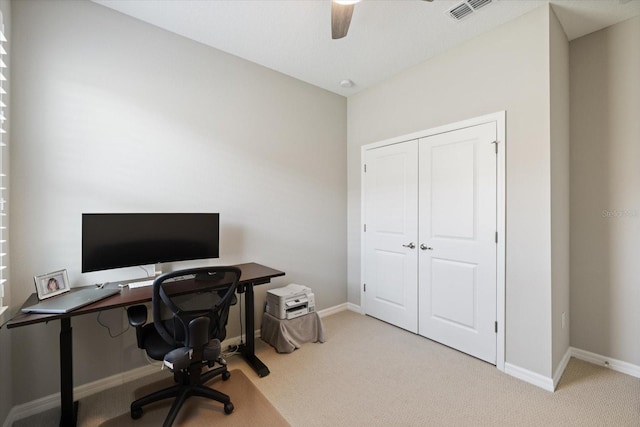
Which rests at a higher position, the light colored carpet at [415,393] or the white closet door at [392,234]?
the white closet door at [392,234]

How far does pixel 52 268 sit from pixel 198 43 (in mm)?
2173

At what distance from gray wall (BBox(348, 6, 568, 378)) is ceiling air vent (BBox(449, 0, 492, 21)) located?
1.27 feet

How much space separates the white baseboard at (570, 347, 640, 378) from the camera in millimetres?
2336

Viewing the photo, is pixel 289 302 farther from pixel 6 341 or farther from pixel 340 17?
pixel 340 17

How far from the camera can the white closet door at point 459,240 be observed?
2.52 metres

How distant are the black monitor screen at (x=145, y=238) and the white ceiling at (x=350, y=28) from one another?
62.5 inches

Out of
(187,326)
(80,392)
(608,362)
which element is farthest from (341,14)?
(608,362)

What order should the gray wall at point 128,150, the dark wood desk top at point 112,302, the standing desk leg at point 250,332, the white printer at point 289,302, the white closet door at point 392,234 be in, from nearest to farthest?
the dark wood desk top at point 112,302, the gray wall at point 128,150, the standing desk leg at point 250,332, the white printer at point 289,302, the white closet door at point 392,234

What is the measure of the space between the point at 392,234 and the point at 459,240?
0.78 m

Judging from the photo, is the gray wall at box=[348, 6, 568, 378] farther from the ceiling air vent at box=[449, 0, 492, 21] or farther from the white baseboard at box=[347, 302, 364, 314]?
the white baseboard at box=[347, 302, 364, 314]

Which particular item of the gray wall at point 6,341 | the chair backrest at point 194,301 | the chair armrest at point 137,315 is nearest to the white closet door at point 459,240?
the chair backrest at point 194,301

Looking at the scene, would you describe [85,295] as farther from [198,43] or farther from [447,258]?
[447,258]

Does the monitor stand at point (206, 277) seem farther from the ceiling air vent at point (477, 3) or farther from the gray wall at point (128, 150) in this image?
the ceiling air vent at point (477, 3)

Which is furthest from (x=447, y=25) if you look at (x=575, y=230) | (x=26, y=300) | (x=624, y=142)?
(x=26, y=300)
